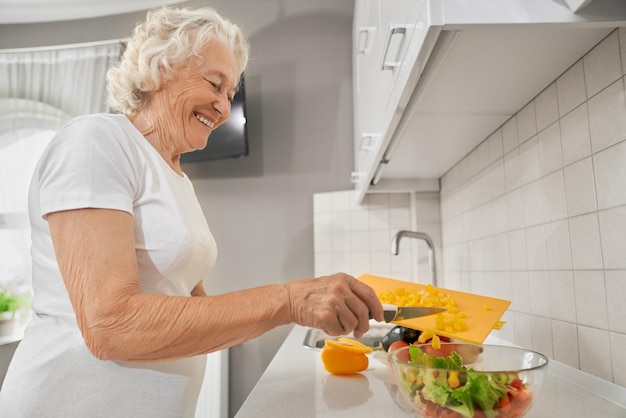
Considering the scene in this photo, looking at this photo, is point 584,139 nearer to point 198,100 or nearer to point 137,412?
point 198,100

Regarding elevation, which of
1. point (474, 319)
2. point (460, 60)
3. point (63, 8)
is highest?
point (63, 8)

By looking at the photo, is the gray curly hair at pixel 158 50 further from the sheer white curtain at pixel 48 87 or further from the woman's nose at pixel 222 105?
the sheer white curtain at pixel 48 87

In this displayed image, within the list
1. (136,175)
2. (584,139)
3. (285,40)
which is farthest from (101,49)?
(584,139)

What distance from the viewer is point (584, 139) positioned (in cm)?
79

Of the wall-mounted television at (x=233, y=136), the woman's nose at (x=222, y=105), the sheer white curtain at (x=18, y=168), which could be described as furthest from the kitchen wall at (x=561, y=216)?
the sheer white curtain at (x=18, y=168)

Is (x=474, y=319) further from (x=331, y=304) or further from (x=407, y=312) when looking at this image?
(x=331, y=304)

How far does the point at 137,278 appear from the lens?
638 millimetres

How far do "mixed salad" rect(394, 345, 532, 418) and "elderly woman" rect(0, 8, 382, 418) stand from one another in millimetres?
149

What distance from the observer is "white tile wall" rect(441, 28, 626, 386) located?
709mm

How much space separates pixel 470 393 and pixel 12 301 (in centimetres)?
236

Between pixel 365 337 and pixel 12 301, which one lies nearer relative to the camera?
pixel 365 337

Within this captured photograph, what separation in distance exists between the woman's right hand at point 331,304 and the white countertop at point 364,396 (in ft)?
0.49

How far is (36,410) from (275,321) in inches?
17.1

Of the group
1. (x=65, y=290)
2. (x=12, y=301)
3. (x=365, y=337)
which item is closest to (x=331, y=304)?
(x=65, y=290)
